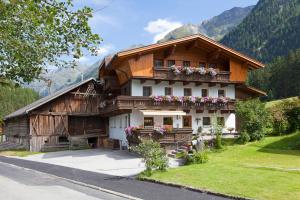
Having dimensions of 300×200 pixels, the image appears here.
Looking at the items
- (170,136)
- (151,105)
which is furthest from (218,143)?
(151,105)

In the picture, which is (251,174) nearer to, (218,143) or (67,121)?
(218,143)

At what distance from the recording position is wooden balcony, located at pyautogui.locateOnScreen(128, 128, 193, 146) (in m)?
32.1

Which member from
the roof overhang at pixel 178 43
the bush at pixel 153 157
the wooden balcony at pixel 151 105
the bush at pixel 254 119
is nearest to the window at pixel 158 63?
the roof overhang at pixel 178 43

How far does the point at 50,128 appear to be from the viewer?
44469 millimetres

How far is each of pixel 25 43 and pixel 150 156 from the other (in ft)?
43.0

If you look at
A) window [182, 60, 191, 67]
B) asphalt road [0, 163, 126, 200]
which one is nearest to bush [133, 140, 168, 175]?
asphalt road [0, 163, 126, 200]

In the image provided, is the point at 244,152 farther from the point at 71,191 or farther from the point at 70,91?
the point at 70,91

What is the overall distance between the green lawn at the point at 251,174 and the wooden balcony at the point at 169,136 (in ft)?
13.7

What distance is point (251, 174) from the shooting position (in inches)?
720

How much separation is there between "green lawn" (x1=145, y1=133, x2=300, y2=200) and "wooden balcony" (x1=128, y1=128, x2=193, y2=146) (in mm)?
4179

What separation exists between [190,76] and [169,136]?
814 cm

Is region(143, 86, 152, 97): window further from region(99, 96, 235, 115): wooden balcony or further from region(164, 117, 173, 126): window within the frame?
region(164, 117, 173, 126): window

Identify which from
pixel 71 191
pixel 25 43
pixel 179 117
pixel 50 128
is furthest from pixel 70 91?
pixel 25 43

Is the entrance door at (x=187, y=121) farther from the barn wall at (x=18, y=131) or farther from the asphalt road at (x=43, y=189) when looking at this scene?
the asphalt road at (x=43, y=189)
